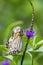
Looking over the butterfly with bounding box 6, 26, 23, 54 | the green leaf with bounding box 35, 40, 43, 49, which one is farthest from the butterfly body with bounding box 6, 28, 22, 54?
the green leaf with bounding box 35, 40, 43, 49

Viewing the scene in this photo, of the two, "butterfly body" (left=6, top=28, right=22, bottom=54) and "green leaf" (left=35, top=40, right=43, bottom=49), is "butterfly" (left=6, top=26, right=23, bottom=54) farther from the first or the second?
"green leaf" (left=35, top=40, right=43, bottom=49)

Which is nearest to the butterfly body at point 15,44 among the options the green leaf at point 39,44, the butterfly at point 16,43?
the butterfly at point 16,43

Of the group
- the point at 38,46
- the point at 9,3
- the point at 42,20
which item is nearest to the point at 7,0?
the point at 9,3

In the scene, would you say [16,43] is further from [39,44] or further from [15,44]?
[39,44]

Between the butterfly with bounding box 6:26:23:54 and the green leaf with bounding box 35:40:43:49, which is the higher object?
the butterfly with bounding box 6:26:23:54

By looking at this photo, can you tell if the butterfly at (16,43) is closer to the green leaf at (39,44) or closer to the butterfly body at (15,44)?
the butterfly body at (15,44)

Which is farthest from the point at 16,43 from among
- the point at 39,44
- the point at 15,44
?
the point at 39,44

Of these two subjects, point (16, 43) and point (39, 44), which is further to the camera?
point (39, 44)

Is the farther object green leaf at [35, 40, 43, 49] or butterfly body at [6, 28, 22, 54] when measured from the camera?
green leaf at [35, 40, 43, 49]

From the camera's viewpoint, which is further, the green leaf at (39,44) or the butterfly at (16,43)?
the green leaf at (39,44)

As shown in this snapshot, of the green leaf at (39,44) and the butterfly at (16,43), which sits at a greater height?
the butterfly at (16,43)

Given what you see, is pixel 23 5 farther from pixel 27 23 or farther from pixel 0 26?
pixel 0 26
